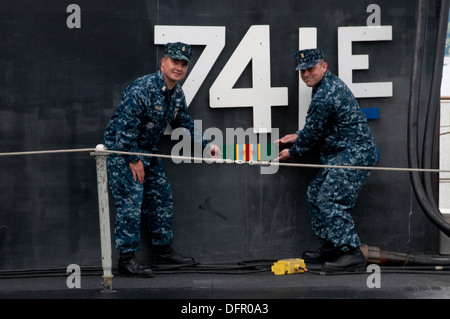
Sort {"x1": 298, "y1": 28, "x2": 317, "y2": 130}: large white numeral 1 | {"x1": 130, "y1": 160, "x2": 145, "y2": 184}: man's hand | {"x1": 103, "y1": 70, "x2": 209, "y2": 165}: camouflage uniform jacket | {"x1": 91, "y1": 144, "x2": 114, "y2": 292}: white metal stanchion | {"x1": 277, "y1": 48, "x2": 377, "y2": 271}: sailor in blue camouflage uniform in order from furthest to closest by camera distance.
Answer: {"x1": 298, "y1": 28, "x2": 317, "y2": 130}: large white numeral 1 → {"x1": 277, "y1": 48, "x2": 377, "y2": 271}: sailor in blue camouflage uniform → {"x1": 130, "y1": 160, "x2": 145, "y2": 184}: man's hand → {"x1": 103, "y1": 70, "x2": 209, "y2": 165}: camouflage uniform jacket → {"x1": 91, "y1": 144, "x2": 114, "y2": 292}: white metal stanchion

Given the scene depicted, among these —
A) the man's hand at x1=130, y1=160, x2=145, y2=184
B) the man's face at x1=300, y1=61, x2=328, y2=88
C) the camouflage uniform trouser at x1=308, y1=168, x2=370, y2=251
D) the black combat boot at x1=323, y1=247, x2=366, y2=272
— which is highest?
the man's face at x1=300, y1=61, x2=328, y2=88

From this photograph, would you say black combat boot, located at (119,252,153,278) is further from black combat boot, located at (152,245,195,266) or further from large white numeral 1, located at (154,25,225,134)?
large white numeral 1, located at (154,25,225,134)

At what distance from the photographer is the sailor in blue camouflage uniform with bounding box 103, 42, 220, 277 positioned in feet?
16.0

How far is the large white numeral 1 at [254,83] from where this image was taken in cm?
524

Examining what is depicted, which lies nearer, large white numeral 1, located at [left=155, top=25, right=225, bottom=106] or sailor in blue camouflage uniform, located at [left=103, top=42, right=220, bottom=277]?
sailor in blue camouflage uniform, located at [left=103, top=42, right=220, bottom=277]

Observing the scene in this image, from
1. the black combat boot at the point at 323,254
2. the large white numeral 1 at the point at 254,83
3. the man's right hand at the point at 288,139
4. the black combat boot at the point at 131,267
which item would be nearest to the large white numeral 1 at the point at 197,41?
the large white numeral 1 at the point at 254,83

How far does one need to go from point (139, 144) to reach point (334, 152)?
146 centimetres

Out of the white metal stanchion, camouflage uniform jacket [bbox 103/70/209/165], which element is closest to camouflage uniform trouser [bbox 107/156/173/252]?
camouflage uniform jacket [bbox 103/70/209/165]

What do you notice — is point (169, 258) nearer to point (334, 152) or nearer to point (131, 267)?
point (131, 267)

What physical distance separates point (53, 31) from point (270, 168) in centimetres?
191

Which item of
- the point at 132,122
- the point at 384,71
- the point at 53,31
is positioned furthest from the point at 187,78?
the point at 384,71

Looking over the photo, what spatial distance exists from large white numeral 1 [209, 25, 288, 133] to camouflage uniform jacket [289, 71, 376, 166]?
318 millimetres

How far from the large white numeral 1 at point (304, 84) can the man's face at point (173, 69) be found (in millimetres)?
924
